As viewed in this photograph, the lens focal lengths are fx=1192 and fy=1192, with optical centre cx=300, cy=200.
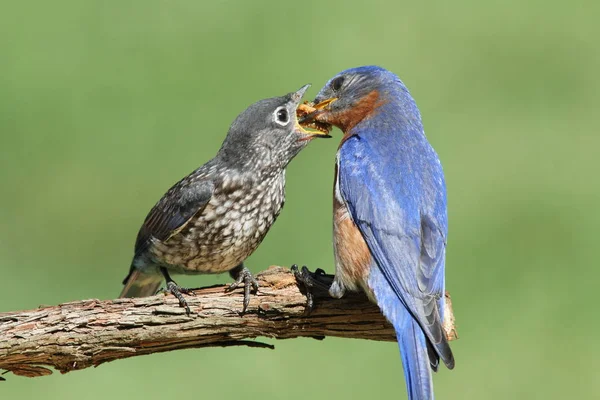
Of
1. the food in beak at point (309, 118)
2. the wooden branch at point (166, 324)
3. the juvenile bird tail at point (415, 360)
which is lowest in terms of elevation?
the juvenile bird tail at point (415, 360)

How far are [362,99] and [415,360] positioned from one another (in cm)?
206

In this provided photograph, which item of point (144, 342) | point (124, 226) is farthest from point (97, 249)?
point (144, 342)

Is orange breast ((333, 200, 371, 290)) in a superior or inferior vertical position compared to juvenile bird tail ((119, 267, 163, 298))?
inferior

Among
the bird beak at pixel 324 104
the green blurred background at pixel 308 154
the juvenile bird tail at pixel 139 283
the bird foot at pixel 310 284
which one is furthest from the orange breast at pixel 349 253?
the green blurred background at pixel 308 154

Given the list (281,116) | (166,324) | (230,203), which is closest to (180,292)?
(166,324)

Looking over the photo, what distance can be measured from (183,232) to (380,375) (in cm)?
349

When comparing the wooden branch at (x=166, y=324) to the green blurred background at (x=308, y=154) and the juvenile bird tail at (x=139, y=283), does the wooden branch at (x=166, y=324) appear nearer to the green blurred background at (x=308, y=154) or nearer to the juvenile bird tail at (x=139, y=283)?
the juvenile bird tail at (x=139, y=283)

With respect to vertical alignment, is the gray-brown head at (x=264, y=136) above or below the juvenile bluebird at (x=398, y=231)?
above

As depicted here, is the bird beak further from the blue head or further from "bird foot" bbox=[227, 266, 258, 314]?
"bird foot" bbox=[227, 266, 258, 314]

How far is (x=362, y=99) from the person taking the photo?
771cm

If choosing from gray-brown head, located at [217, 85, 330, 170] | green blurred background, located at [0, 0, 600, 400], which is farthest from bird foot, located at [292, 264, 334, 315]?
green blurred background, located at [0, 0, 600, 400]

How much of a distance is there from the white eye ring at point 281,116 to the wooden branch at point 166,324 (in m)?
1.18

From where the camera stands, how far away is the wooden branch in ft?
22.1

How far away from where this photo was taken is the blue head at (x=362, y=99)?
7.63 meters
